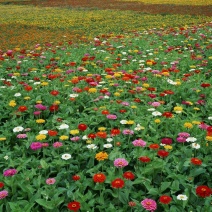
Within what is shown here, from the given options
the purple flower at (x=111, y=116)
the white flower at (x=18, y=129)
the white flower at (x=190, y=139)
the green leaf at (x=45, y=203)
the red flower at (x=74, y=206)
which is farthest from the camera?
the purple flower at (x=111, y=116)

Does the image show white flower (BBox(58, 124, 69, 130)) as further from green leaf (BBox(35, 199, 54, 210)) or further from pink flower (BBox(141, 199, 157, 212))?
pink flower (BBox(141, 199, 157, 212))

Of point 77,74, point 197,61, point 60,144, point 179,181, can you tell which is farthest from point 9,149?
point 197,61

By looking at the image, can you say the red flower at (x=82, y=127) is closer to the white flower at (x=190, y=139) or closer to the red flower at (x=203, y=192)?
the white flower at (x=190, y=139)

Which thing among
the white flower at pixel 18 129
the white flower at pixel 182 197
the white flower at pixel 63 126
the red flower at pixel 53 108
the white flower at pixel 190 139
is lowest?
the red flower at pixel 53 108

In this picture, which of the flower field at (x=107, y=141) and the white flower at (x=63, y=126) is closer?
the flower field at (x=107, y=141)

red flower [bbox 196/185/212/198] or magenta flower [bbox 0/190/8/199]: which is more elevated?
red flower [bbox 196/185/212/198]

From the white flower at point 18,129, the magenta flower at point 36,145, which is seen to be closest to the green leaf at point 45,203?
the magenta flower at point 36,145

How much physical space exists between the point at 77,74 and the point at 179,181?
374cm

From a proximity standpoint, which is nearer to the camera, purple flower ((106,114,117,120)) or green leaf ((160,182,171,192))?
green leaf ((160,182,171,192))

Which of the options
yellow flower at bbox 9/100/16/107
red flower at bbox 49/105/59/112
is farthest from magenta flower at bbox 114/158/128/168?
yellow flower at bbox 9/100/16/107

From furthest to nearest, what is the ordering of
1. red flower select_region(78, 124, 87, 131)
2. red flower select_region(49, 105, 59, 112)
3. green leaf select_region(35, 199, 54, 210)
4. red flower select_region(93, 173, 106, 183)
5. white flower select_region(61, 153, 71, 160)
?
red flower select_region(49, 105, 59, 112) < red flower select_region(78, 124, 87, 131) < white flower select_region(61, 153, 71, 160) < red flower select_region(93, 173, 106, 183) < green leaf select_region(35, 199, 54, 210)

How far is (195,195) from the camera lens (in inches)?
110

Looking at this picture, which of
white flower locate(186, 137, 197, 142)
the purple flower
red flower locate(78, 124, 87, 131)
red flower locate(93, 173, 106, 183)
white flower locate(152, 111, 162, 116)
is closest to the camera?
red flower locate(93, 173, 106, 183)

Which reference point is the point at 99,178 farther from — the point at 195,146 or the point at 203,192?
the point at 195,146
